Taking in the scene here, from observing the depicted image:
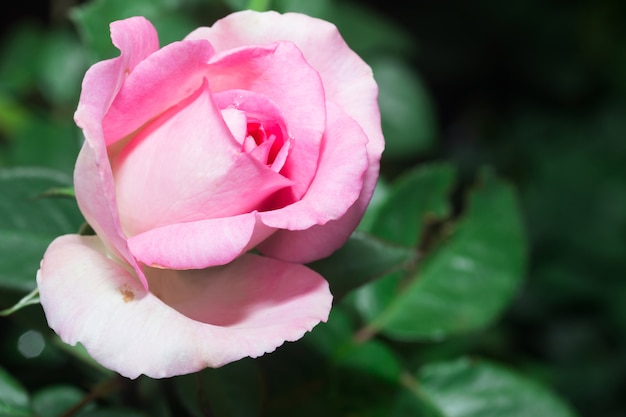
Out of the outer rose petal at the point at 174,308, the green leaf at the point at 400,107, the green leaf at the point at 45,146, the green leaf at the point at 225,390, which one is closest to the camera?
the outer rose petal at the point at 174,308

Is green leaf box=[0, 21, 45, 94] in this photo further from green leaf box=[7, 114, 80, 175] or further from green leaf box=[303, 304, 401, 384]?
green leaf box=[303, 304, 401, 384]

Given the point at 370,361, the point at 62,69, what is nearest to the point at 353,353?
the point at 370,361

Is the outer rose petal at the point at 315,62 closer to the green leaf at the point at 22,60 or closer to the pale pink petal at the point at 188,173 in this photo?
the pale pink petal at the point at 188,173

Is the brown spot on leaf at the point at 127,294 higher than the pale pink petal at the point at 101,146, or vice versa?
the pale pink petal at the point at 101,146

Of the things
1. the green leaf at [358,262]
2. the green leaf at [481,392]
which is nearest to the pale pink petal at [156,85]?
the green leaf at [358,262]

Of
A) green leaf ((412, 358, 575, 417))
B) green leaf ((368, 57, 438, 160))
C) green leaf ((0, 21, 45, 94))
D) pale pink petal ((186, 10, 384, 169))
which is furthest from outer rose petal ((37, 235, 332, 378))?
green leaf ((0, 21, 45, 94))

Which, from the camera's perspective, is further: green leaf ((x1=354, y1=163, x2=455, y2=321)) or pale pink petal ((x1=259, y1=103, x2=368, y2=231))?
green leaf ((x1=354, y1=163, x2=455, y2=321))

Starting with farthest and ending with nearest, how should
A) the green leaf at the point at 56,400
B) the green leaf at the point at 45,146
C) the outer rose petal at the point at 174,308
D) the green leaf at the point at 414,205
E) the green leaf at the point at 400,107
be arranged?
the green leaf at the point at 400,107
the green leaf at the point at 45,146
the green leaf at the point at 414,205
the green leaf at the point at 56,400
the outer rose petal at the point at 174,308

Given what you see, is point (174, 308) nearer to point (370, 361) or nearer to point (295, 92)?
point (295, 92)

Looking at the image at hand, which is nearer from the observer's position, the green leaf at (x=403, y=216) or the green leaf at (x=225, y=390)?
the green leaf at (x=225, y=390)
